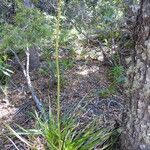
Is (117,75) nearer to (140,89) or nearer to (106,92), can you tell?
(106,92)

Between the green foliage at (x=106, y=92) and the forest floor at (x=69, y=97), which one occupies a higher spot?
the green foliage at (x=106, y=92)

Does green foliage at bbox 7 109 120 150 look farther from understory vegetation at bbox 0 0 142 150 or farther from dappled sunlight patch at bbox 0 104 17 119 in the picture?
dappled sunlight patch at bbox 0 104 17 119

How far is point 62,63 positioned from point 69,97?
2.96 feet

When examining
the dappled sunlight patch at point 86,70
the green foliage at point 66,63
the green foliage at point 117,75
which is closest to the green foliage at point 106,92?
the green foliage at point 117,75

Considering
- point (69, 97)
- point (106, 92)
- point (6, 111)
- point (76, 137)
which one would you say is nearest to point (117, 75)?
point (106, 92)

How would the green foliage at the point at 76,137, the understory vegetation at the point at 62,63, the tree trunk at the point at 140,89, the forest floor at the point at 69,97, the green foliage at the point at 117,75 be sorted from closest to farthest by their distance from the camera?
the tree trunk at the point at 140,89 < the green foliage at the point at 76,137 < the understory vegetation at the point at 62,63 < the forest floor at the point at 69,97 < the green foliage at the point at 117,75

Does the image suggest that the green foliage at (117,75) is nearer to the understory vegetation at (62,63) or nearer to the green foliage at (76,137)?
the understory vegetation at (62,63)

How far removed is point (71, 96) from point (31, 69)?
117cm

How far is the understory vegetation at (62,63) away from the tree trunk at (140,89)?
0.26 meters

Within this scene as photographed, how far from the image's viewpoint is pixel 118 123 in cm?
289

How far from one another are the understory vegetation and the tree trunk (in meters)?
0.26

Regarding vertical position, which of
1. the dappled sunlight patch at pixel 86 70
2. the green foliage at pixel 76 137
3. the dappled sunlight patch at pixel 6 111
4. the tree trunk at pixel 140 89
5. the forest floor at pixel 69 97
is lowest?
the dappled sunlight patch at pixel 6 111

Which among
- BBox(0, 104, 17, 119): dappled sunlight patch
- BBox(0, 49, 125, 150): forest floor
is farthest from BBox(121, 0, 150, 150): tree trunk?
BBox(0, 104, 17, 119): dappled sunlight patch

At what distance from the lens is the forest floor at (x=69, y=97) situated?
3.69 meters
